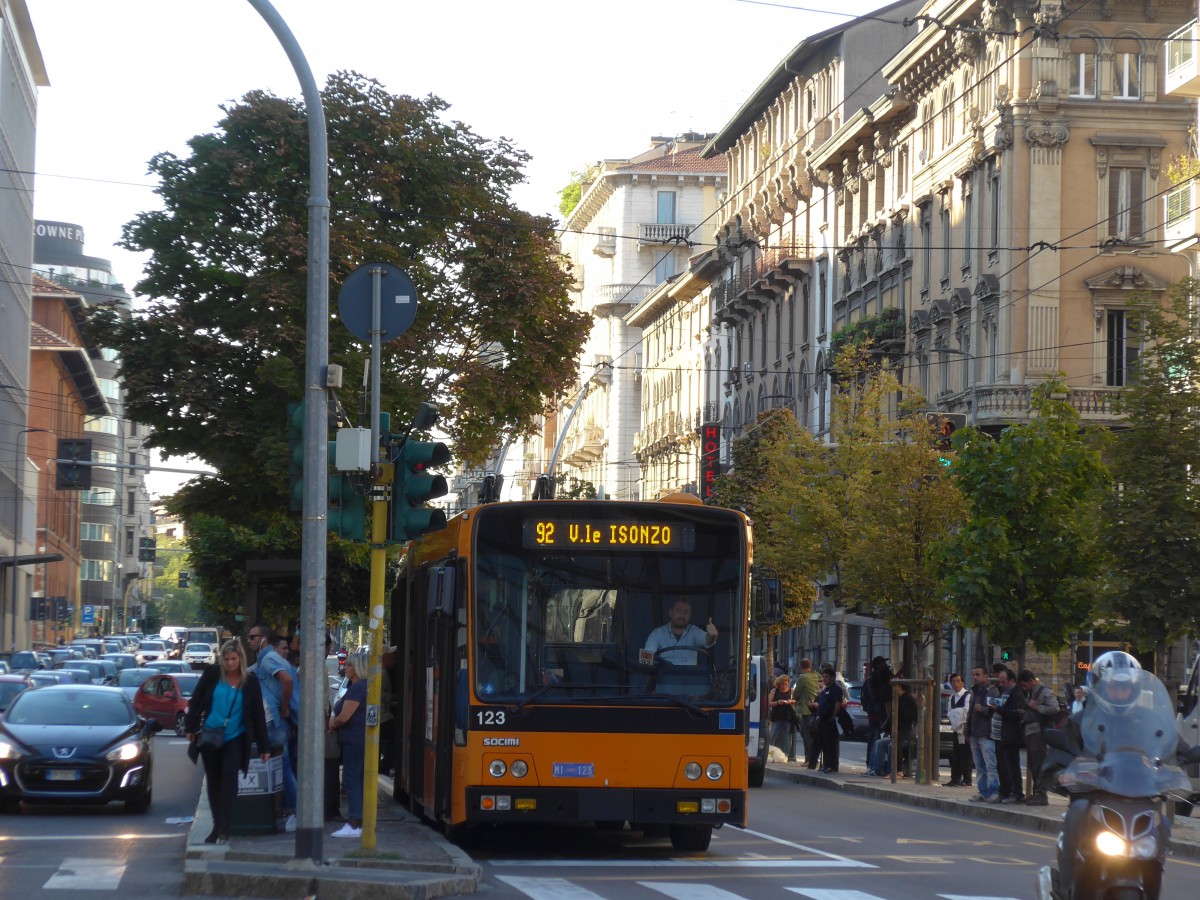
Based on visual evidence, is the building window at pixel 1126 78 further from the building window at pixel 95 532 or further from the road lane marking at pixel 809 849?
the building window at pixel 95 532

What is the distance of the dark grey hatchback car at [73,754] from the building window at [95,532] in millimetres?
Result: 127938

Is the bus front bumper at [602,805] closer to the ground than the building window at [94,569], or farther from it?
closer to the ground

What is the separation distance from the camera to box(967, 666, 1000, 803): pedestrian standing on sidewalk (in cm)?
2483

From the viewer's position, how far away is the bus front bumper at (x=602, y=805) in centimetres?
1590

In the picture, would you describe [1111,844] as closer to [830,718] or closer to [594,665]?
[594,665]

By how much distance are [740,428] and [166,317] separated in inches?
1759

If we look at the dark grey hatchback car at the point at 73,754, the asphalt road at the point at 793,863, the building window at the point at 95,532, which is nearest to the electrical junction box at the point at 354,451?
the asphalt road at the point at 793,863

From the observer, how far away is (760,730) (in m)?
27.7

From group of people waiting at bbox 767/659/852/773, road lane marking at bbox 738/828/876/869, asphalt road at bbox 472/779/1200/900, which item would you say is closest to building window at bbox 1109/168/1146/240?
group of people waiting at bbox 767/659/852/773

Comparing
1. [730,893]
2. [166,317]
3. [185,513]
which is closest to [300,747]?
[730,893]

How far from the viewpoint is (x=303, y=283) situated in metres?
26.4

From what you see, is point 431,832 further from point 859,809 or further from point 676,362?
point 676,362

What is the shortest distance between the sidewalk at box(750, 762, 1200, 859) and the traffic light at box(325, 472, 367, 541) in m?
8.17

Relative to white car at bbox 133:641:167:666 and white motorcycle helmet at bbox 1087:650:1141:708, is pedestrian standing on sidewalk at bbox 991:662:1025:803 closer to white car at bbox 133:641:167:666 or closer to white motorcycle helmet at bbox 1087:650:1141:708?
white motorcycle helmet at bbox 1087:650:1141:708
